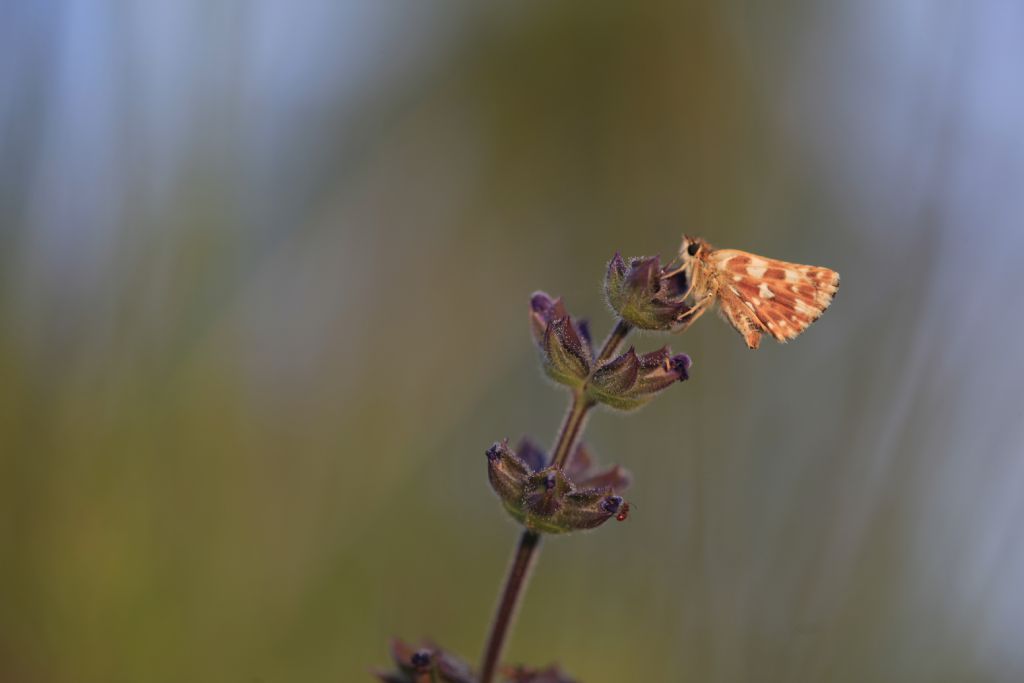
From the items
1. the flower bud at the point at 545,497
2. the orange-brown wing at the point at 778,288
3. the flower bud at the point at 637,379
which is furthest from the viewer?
the orange-brown wing at the point at 778,288

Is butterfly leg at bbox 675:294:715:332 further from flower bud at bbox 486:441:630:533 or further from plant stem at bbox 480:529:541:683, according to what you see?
plant stem at bbox 480:529:541:683

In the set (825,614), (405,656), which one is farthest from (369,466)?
(405,656)

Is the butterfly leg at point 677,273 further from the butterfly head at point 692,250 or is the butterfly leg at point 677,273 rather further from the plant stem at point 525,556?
the plant stem at point 525,556

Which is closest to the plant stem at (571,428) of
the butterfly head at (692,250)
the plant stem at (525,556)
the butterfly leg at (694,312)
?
the plant stem at (525,556)

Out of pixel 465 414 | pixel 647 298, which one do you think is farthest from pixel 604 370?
pixel 465 414

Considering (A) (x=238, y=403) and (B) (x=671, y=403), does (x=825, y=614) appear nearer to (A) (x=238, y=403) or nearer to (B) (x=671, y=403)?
(B) (x=671, y=403)

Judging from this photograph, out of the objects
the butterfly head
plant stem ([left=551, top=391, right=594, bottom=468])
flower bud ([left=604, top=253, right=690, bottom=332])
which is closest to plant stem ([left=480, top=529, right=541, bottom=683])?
plant stem ([left=551, top=391, right=594, bottom=468])

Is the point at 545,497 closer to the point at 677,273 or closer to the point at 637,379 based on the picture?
the point at 637,379
